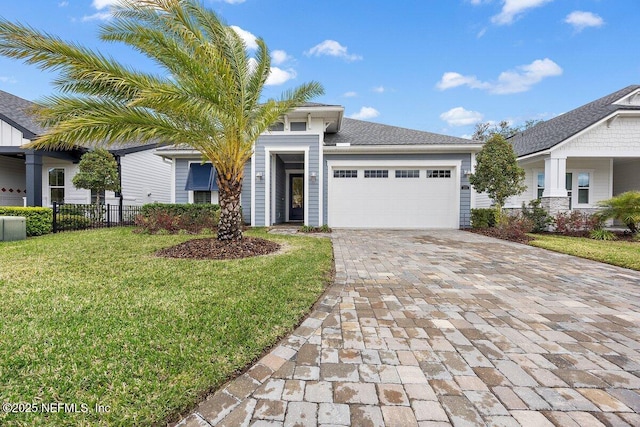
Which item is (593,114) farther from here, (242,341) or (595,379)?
(242,341)

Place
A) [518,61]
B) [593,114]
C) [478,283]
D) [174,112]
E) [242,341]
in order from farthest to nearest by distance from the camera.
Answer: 1. [518,61]
2. [593,114]
3. [174,112]
4. [478,283]
5. [242,341]

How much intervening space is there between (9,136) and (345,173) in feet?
45.8

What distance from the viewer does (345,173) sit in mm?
12250

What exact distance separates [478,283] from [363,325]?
Result: 260cm

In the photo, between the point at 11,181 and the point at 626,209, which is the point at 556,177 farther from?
the point at 11,181

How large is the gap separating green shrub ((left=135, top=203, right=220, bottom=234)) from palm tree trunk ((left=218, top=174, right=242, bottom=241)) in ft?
12.2

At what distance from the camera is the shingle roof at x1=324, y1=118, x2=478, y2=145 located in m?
11.9

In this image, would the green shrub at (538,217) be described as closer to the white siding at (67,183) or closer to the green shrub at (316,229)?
the green shrub at (316,229)

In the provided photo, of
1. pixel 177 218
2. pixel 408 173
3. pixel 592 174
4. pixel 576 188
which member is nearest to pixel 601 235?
pixel 576 188

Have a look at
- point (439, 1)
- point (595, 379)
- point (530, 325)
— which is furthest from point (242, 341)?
point (439, 1)

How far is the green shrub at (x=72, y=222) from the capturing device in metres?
10.0

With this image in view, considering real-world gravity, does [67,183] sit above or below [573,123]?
below

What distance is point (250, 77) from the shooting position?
6.79m

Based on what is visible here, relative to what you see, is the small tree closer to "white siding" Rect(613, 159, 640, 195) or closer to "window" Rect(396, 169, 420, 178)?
"window" Rect(396, 169, 420, 178)
